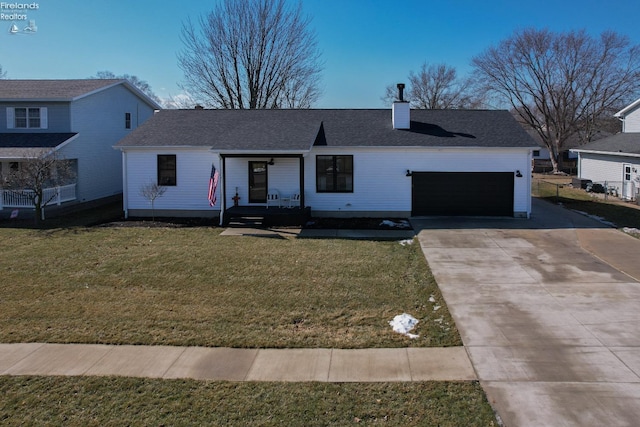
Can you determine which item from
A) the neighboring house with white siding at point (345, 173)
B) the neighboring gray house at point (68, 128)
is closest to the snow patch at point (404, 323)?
the neighboring house with white siding at point (345, 173)

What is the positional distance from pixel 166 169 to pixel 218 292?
10973 millimetres

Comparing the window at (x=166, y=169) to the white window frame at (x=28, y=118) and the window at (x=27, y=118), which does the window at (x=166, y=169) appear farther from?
the window at (x=27, y=118)

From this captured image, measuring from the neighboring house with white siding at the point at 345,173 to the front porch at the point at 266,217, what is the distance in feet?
0.81

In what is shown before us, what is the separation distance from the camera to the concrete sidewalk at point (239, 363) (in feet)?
20.5

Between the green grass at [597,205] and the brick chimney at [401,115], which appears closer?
the green grass at [597,205]

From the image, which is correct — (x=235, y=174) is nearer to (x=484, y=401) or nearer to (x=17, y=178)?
(x=17, y=178)

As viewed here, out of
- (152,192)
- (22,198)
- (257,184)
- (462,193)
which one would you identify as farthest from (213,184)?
(462,193)

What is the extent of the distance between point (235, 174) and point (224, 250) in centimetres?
625

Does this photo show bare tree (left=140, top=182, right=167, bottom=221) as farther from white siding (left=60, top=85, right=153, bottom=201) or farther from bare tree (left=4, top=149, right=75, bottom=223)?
white siding (left=60, top=85, right=153, bottom=201)

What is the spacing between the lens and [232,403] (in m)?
5.57

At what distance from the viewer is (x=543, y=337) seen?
289 inches

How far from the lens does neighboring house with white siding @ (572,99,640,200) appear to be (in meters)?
25.0

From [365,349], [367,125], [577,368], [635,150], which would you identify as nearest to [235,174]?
[367,125]

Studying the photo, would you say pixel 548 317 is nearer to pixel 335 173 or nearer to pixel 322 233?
pixel 322 233
